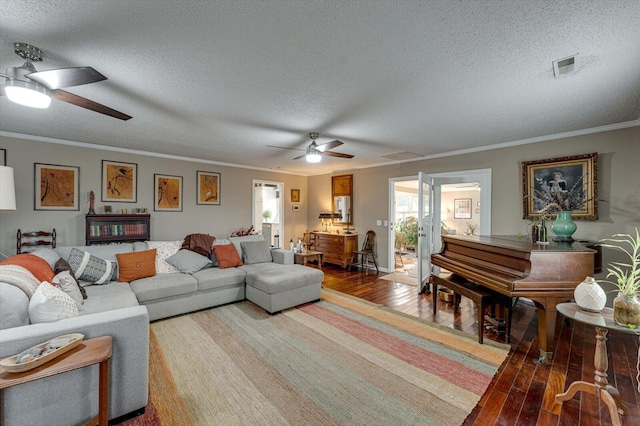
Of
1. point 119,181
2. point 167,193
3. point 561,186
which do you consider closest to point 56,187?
point 119,181

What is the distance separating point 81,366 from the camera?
1.34 metres

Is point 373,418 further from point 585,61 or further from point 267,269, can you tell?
point 585,61

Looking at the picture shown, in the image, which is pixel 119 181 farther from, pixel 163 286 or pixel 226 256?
pixel 163 286

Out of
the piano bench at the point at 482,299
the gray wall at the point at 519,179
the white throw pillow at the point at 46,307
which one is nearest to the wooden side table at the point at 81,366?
the white throw pillow at the point at 46,307

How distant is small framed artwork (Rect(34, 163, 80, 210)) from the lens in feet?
13.1

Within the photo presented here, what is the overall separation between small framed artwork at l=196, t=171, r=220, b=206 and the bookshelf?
1.10 meters

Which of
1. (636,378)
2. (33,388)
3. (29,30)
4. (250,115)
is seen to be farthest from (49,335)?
(636,378)

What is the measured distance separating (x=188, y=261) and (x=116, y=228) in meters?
1.66

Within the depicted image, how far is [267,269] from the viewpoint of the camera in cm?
396

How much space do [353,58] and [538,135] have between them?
344cm

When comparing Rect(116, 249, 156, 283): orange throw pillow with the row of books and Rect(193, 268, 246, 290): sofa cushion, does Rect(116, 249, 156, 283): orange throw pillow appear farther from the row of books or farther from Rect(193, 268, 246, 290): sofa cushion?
the row of books

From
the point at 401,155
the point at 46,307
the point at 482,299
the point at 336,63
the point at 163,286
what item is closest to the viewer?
the point at 46,307

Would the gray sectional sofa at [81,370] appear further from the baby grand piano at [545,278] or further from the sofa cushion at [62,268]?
the baby grand piano at [545,278]

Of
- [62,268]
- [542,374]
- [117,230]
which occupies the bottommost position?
[542,374]
